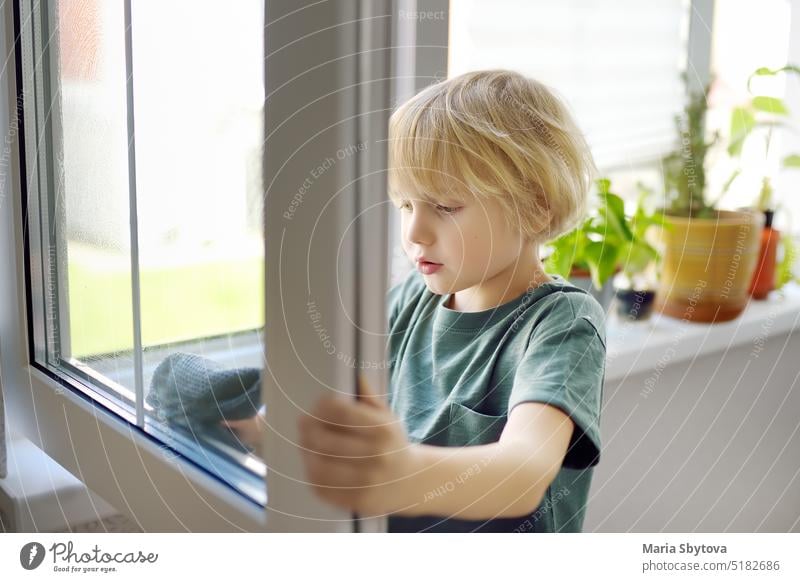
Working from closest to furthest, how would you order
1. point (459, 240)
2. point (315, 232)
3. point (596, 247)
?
point (315, 232) → point (459, 240) → point (596, 247)

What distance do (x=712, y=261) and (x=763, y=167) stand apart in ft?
0.36

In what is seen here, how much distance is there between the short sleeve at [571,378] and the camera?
0.41 m

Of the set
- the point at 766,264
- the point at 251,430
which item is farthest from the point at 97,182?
the point at 766,264

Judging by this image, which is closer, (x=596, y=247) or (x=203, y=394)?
(x=203, y=394)

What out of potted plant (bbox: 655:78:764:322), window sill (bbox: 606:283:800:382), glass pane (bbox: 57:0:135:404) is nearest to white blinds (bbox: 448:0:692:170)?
potted plant (bbox: 655:78:764:322)

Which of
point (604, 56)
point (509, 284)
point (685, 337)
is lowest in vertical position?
point (685, 337)

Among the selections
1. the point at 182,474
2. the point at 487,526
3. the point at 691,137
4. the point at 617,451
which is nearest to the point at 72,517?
the point at 182,474

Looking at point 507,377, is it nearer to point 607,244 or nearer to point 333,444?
point 333,444

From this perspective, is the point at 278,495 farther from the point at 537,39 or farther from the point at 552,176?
the point at 537,39

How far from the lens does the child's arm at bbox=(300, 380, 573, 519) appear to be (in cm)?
34

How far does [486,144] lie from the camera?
1.34 feet

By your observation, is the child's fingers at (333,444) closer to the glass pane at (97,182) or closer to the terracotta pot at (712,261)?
the glass pane at (97,182)

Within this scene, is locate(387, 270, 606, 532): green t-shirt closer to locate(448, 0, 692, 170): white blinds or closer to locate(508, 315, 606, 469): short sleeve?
locate(508, 315, 606, 469): short sleeve

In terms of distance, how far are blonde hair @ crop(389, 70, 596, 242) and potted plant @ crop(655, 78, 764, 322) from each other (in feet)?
0.96
